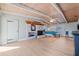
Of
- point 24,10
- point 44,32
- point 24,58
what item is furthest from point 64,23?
point 24,58

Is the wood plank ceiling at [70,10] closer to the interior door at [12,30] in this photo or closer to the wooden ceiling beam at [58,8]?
the wooden ceiling beam at [58,8]

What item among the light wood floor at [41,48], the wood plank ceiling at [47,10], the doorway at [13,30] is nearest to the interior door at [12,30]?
the doorway at [13,30]

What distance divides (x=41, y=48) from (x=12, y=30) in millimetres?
1043

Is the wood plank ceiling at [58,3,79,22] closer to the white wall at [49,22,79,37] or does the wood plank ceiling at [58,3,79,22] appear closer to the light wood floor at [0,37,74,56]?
the white wall at [49,22,79,37]

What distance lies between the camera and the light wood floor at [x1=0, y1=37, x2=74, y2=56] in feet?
10.5

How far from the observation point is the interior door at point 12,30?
323 cm

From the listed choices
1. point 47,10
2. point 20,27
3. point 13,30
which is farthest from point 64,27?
point 13,30

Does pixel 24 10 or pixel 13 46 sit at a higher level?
pixel 24 10

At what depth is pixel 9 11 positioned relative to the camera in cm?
315

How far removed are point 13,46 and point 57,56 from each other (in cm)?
132

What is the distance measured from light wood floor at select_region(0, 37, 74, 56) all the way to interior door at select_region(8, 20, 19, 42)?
0.52 feet

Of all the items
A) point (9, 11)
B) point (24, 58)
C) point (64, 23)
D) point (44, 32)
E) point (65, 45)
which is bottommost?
point (24, 58)

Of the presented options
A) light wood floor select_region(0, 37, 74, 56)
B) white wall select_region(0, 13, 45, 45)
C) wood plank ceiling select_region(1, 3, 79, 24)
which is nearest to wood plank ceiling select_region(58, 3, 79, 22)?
wood plank ceiling select_region(1, 3, 79, 24)

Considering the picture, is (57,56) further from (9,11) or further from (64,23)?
(9,11)
